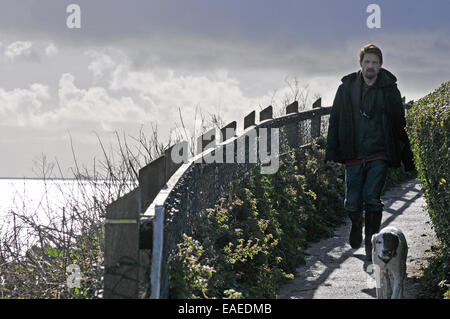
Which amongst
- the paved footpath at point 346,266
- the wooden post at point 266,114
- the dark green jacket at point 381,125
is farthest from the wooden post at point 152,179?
the wooden post at point 266,114

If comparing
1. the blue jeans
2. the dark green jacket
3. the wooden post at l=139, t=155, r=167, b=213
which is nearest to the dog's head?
the blue jeans

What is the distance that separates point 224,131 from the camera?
9.82 meters

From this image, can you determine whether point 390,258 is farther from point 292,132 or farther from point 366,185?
point 292,132

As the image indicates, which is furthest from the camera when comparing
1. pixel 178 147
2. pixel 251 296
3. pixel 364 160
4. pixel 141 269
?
pixel 364 160

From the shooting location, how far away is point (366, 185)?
809cm

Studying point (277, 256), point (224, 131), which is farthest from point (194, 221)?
point (224, 131)

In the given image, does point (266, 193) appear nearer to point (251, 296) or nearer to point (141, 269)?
point (251, 296)

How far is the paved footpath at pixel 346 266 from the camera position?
23.9 feet

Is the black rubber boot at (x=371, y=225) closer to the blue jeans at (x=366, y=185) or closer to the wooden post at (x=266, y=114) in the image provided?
the blue jeans at (x=366, y=185)

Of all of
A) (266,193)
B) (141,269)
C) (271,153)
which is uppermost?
(271,153)

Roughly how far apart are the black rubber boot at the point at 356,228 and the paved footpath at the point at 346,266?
0.84 feet

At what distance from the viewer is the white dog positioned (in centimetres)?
610

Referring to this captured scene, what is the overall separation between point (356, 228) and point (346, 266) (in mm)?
502

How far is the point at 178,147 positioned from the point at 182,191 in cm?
128
